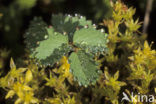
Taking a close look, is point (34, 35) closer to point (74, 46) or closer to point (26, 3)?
point (74, 46)

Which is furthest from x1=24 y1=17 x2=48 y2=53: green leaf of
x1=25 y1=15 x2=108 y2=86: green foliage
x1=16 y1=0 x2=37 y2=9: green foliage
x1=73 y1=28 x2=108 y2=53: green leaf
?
x1=16 y1=0 x2=37 y2=9: green foliage

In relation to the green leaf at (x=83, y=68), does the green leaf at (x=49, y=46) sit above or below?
above

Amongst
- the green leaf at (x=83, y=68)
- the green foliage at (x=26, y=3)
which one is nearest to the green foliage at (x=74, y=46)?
the green leaf at (x=83, y=68)

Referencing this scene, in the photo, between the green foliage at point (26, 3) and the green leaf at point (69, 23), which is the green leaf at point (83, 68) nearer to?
the green leaf at point (69, 23)

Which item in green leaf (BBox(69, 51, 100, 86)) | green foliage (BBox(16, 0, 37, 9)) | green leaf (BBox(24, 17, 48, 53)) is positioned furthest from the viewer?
green foliage (BBox(16, 0, 37, 9))

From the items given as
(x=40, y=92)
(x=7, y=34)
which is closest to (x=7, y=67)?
(x=7, y=34)

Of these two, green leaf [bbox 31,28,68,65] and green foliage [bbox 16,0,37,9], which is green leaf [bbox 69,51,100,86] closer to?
green leaf [bbox 31,28,68,65]

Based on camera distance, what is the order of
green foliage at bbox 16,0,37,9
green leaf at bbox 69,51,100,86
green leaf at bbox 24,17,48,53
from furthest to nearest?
green foliage at bbox 16,0,37,9 → green leaf at bbox 24,17,48,53 → green leaf at bbox 69,51,100,86

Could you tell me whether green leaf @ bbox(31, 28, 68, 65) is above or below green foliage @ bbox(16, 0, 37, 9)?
below

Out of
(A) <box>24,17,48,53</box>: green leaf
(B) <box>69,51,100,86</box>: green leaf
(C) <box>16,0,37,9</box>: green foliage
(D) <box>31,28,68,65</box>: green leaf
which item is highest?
(C) <box>16,0,37,9</box>: green foliage
